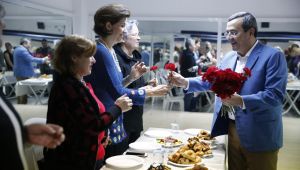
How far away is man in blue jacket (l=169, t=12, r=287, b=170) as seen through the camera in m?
2.04

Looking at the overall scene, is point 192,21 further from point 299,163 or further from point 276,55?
point 276,55

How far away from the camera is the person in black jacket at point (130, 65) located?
2.52 meters

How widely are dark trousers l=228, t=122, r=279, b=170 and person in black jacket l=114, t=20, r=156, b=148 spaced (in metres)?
0.74

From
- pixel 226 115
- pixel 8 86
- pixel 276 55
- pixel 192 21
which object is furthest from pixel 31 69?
pixel 276 55

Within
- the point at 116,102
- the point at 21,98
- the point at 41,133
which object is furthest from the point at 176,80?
the point at 21,98

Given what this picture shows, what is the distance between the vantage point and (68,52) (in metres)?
1.50

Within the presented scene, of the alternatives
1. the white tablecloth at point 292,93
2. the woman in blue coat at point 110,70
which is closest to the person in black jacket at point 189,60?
the white tablecloth at point 292,93

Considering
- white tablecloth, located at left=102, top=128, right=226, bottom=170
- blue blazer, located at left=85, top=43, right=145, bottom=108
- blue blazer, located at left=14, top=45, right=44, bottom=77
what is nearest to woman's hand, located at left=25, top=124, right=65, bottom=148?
white tablecloth, located at left=102, top=128, right=226, bottom=170

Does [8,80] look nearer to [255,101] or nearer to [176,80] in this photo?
[176,80]

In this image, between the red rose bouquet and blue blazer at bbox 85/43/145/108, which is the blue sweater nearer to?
blue blazer at bbox 85/43/145/108

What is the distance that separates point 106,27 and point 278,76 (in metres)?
1.14

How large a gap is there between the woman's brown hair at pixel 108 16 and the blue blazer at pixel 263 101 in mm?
916

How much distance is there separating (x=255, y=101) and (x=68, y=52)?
1.20 meters

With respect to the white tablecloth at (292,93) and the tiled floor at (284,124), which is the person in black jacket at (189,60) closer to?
the tiled floor at (284,124)
